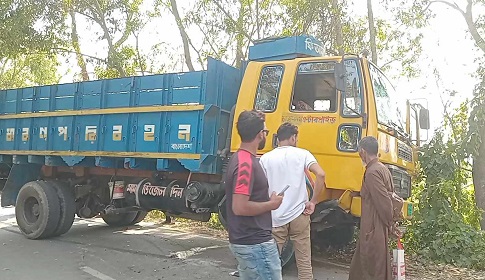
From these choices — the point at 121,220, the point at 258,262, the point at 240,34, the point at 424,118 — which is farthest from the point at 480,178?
the point at 240,34

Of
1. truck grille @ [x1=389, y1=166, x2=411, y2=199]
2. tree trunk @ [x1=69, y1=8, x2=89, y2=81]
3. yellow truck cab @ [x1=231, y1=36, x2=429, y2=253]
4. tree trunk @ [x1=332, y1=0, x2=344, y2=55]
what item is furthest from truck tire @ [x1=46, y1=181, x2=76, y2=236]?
tree trunk @ [x1=69, y1=8, x2=89, y2=81]

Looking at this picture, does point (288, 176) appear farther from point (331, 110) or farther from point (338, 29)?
point (338, 29)

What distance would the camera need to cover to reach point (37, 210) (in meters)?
7.88

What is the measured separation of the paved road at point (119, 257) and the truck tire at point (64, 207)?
0.22 m

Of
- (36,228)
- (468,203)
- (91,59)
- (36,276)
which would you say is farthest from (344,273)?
(91,59)

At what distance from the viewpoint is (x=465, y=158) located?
7188 millimetres

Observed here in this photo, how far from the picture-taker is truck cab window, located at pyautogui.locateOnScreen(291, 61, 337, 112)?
210 inches

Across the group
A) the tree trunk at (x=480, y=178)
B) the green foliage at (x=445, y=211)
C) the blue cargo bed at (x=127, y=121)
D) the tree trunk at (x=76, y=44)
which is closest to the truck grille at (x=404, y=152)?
the green foliage at (x=445, y=211)

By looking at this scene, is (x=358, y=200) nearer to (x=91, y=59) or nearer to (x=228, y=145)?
(x=228, y=145)

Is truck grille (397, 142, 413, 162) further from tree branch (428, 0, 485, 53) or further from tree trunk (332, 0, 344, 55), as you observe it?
tree trunk (332, 0, 344, 55)

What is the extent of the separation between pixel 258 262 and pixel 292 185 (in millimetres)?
1291

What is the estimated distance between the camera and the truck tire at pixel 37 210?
7590 millimetres

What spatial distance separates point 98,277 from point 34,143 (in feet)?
11.3

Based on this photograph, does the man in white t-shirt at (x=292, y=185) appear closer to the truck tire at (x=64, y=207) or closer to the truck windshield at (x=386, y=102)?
the truck windshield at (x=386, y=102)
